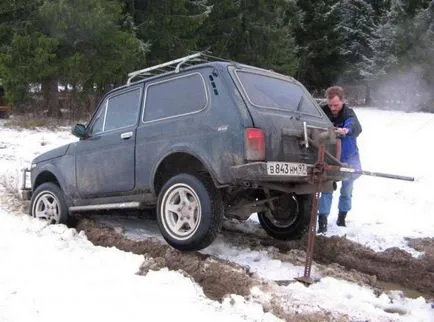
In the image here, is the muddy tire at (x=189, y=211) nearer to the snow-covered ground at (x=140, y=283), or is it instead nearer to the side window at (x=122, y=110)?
the snow-covered ground at (x=140, y=283)

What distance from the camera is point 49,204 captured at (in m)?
6.87

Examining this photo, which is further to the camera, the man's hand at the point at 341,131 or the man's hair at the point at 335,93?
the man's hair at the point at 335,93

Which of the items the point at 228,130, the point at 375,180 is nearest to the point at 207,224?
the point at 228,130

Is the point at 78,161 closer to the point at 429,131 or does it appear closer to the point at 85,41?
the point at 85,41

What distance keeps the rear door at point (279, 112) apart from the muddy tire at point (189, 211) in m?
0.70

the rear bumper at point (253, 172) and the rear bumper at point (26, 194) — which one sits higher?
the rear bumper at point (253, 172)

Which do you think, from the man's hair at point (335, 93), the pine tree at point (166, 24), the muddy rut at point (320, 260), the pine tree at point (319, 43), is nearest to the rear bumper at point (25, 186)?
the muddy rut at point (320, 260)

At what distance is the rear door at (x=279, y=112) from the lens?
4820mm

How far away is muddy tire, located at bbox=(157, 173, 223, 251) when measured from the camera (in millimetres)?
4887

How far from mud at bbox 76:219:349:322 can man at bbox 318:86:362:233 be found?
197cm

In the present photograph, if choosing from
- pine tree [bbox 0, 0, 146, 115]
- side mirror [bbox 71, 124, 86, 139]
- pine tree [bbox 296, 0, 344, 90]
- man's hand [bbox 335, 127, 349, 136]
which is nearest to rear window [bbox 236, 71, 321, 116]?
man's hand [bbox 335, 127, 349, 136]

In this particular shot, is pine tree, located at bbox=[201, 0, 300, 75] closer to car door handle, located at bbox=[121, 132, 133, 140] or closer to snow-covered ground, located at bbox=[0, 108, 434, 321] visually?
snow-covered ground, located at bbox=[0, 108, 434, 321]

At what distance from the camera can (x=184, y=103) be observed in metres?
5.39

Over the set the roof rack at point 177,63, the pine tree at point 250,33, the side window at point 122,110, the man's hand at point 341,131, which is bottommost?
the man's hand at point 341,131
